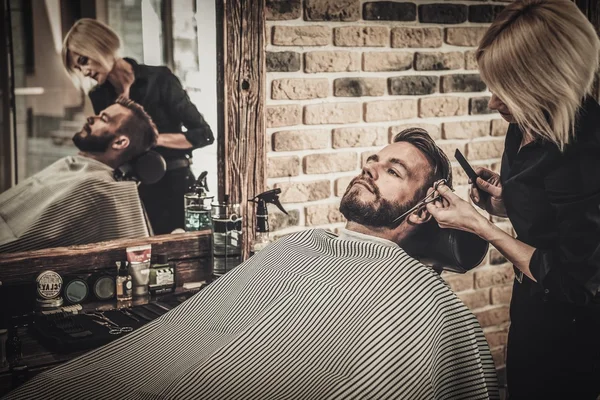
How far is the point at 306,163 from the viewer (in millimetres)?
2453

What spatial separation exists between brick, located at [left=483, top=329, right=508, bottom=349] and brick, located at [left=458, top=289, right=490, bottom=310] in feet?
0.44

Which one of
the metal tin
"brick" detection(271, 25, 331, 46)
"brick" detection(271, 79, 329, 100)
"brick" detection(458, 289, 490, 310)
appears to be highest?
"brick" detection(271, 25, 331, 46)

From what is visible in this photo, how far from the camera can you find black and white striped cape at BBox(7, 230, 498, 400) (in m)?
1.66

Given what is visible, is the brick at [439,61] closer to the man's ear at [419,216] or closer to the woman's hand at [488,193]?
the woman's hand at [488,193]

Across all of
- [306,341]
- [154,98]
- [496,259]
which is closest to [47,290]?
[154,98]

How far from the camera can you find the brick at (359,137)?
2.49 m

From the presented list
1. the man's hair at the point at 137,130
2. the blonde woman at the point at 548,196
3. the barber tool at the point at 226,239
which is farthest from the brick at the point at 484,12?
the man's hair at the point at 137,130

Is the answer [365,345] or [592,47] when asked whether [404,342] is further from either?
[592,47]

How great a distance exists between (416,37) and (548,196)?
0.80 m

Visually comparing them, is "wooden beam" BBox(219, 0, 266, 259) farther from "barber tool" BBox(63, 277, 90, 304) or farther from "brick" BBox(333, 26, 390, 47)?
"barber tool" BBox(63, 277, 90, 304)

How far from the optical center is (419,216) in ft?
7.63

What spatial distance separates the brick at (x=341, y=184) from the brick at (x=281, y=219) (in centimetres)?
17

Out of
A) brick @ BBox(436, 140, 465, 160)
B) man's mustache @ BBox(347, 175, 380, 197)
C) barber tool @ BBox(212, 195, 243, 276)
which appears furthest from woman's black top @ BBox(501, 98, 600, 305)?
barber tool @ BBox(212, 195, 243, 276)

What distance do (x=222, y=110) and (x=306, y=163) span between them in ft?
1.19
